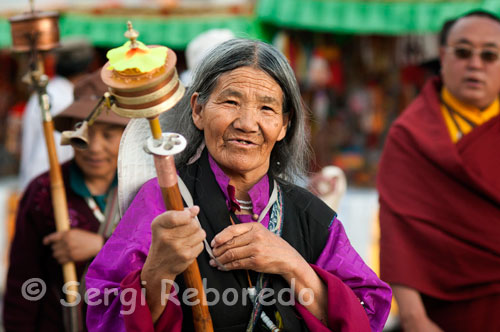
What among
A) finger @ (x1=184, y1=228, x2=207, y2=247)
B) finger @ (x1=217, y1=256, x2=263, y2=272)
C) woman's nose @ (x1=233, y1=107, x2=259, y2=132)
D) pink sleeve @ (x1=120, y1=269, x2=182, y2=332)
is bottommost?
pink sleeve @ (x1=120, y1=269, x2=182, y2=332)

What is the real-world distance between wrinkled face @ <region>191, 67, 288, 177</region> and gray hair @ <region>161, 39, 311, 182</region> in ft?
0.11

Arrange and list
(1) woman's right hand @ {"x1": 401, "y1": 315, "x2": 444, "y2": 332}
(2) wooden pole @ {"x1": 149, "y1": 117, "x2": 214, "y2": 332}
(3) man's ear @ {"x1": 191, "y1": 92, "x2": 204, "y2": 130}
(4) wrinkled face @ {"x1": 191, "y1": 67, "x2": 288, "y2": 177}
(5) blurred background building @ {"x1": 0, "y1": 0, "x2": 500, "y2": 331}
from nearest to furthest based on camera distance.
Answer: (2) wooden pole @ {"x1": 149, "y1": 117, "x2": 214, "y2": 332}, (4) wrinkled face @ {"x1": 191, "y1": 67, "x2": 288, "y2": 177}, (3) man's ear @ {"x1": 191, "y1": 92, "x2": 204, "y2": 130}, (1) woman's right hand @ {"x1": 401, "y1": 315, "x2": 444, "y2": 332}, (5) blurred background building @ {"x1": 0, "y1": 0, "x2": 500, "y2": 331}

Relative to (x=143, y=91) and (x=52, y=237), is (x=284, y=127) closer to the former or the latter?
(x=143, y=91)

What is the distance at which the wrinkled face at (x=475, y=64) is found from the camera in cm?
383

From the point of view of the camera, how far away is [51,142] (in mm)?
3244

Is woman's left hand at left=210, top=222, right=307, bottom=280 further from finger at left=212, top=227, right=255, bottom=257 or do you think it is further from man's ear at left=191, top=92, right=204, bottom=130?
man's ear at left=191, top=92, right=204, bottom=130

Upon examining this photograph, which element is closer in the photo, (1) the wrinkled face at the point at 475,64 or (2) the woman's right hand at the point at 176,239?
(2) the woman's right hand at the point at 176,239

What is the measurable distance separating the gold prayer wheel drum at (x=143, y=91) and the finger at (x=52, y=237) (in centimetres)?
164

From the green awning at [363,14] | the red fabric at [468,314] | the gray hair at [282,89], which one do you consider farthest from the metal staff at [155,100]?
the green awning at [363,14]

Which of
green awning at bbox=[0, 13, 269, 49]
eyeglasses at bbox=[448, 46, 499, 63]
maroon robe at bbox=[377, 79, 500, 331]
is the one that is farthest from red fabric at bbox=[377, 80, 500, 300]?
green awning at bbox=[0, 13, 269, 49]

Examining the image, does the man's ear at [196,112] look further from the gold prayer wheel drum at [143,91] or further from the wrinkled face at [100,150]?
the wrinkled face at [100,150]

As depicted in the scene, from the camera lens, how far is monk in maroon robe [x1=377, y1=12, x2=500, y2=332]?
3.70m

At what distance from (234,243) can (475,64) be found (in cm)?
228

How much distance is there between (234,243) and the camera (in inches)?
83.0
